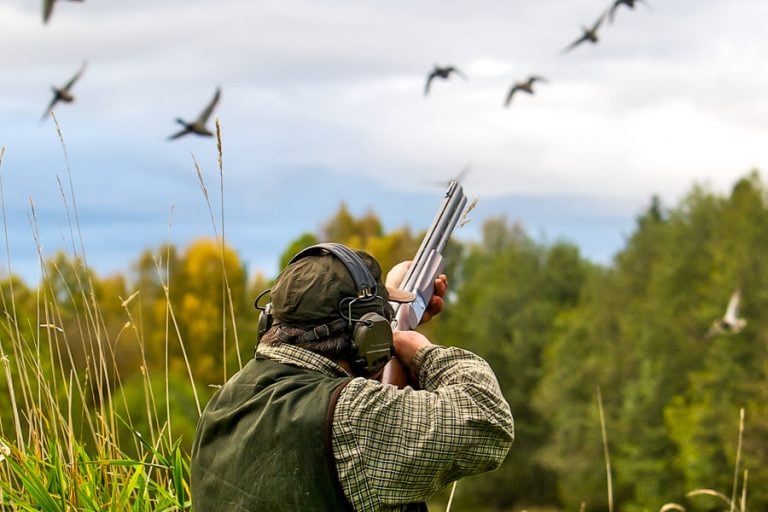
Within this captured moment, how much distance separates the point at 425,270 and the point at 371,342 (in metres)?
0.96

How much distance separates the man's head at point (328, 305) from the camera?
3334 millimetres

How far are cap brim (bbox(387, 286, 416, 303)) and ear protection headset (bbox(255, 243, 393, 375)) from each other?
0.34m

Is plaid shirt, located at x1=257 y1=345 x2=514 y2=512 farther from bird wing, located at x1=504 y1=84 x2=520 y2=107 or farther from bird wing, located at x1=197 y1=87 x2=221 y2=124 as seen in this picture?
bird wing, located at x1=504 y1=84 x2=520 y2=107

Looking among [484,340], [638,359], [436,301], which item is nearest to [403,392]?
[436,301]

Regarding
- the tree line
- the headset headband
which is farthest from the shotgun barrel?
the tree line

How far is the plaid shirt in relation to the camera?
3217 mm

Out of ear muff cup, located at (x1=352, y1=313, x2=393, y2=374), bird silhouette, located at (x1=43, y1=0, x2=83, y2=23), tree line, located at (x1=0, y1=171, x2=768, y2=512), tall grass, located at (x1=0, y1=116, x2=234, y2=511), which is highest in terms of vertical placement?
bird silhouette, located at (x1=43, y1=0, x2=83, y2=23)

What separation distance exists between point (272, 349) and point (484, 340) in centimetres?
6790

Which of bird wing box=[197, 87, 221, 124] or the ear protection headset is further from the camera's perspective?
bird wing box=[197, 87, 221, 124]

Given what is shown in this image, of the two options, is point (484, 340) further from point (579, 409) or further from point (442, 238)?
point (442, 238)

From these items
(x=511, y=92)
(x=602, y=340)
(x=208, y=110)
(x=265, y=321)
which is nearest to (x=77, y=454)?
(x=265, y=321)

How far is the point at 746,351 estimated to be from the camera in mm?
50219

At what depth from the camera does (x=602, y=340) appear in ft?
200

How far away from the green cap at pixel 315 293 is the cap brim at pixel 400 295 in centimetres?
36
